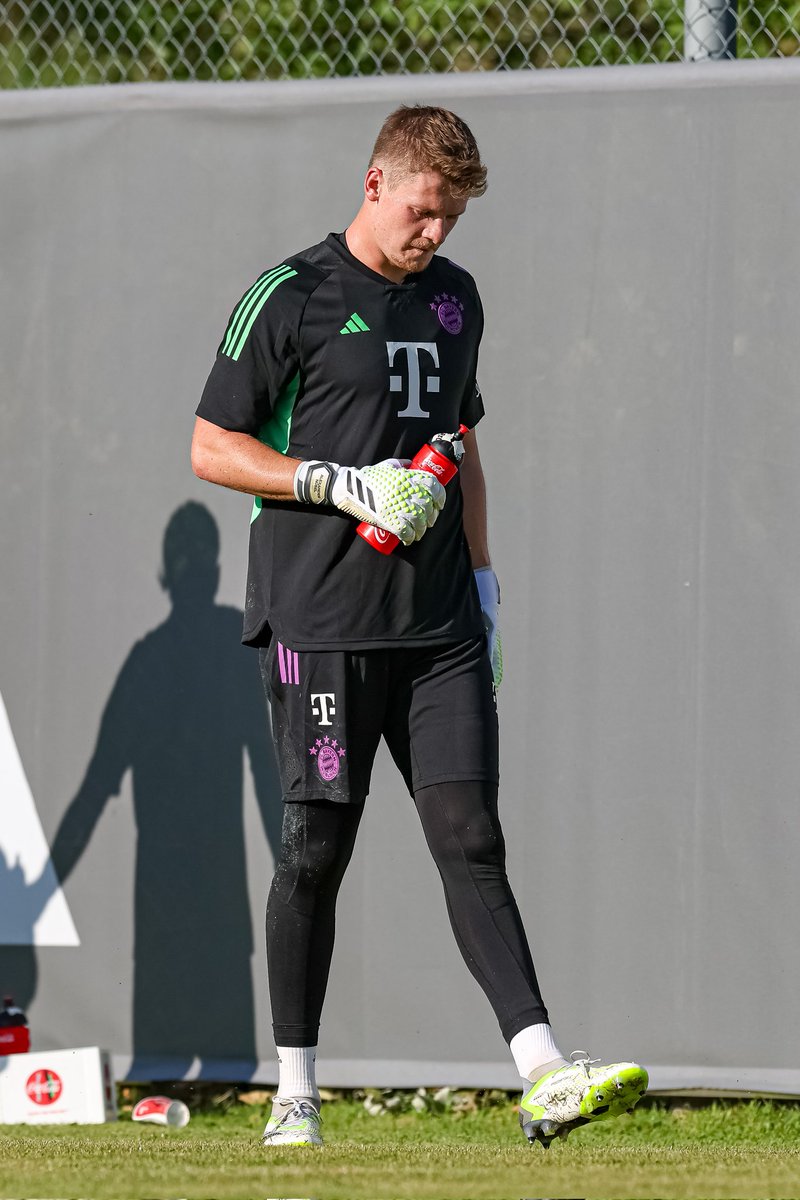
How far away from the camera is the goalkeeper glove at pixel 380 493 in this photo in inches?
120

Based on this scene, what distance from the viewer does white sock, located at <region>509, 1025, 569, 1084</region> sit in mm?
2959

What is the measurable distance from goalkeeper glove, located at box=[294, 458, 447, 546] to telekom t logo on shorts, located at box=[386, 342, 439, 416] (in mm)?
144

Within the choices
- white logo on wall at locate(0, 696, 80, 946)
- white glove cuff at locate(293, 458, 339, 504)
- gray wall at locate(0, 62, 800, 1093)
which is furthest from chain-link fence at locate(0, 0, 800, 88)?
white logo on wall at locate(0, 696, 80, 946)

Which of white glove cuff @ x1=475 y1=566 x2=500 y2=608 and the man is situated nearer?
the man

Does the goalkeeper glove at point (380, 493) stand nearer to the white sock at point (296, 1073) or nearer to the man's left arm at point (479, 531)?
the man's left arm at point (479, 531)

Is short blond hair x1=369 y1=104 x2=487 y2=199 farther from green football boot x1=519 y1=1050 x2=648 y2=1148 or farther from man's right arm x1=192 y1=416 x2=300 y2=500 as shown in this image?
green football boot x1=519 y1=1050 x2=648 y2=1148

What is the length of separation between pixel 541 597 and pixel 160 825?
1.31 meters

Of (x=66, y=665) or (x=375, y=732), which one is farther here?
(x=66, y=665)

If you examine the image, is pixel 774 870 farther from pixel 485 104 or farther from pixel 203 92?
pixel 203 92

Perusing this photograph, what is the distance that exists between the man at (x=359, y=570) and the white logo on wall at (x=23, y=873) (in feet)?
4.88

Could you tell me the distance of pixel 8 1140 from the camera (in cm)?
342

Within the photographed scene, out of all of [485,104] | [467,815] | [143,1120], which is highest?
[485,104]

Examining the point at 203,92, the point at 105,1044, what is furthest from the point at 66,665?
the point at 203,92

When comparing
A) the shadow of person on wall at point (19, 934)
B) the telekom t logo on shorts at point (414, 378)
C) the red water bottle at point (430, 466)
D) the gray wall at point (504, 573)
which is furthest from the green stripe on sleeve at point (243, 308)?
the shadow of person on wall at point (19, 934)
